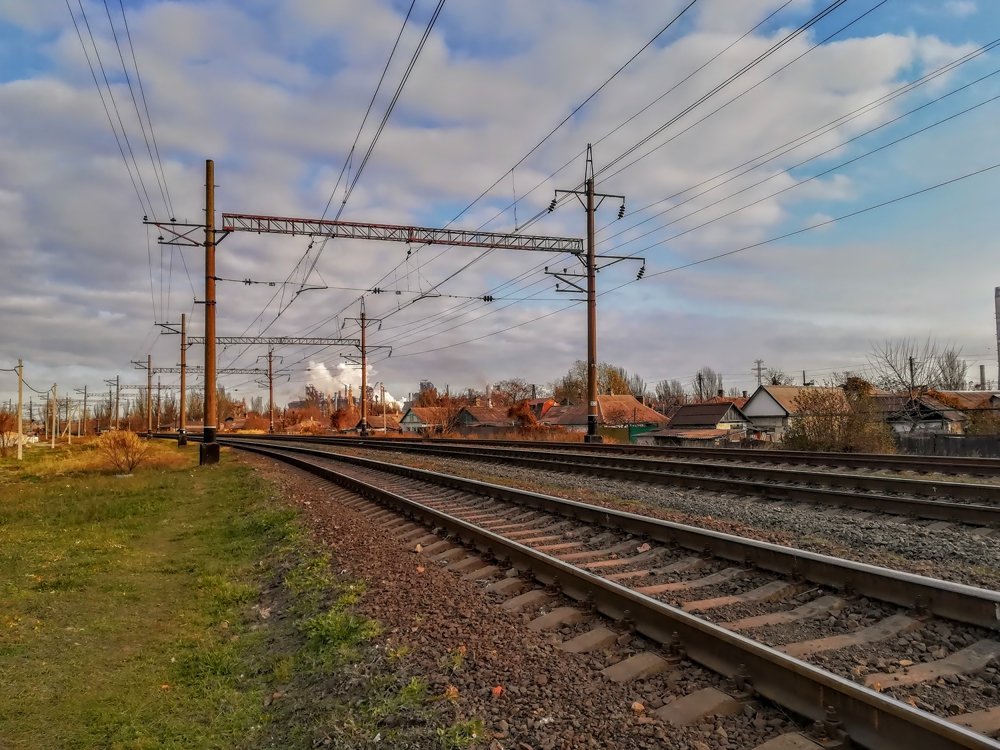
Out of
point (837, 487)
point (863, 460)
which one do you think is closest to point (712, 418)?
point (863, 460)

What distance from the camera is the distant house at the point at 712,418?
61.5 metres

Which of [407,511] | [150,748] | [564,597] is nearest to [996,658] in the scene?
[564,597]

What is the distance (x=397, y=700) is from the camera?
4141 millimetres

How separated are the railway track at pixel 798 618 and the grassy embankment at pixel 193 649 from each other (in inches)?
68.0

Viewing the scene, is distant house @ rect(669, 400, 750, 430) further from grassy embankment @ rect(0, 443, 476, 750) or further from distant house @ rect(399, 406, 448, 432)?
grassy embankment @ rect(0, 443, 476, 750)

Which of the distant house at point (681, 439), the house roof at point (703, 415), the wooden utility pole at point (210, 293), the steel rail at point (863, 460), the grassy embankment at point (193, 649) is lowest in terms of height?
the grassy embankment at point (193, 649)

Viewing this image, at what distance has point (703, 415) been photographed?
63531 millimetres

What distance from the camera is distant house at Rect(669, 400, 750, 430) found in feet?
202

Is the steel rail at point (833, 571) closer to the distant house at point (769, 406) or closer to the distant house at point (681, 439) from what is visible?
the distant house at point (681, 439)

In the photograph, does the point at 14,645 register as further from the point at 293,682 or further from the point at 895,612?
the point at 895,612

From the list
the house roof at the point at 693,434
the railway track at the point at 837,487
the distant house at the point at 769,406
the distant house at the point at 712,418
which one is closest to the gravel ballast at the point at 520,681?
the railway track at the point at 837,487

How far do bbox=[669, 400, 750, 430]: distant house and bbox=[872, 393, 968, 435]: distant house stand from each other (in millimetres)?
18839

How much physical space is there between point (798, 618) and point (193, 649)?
5.15m

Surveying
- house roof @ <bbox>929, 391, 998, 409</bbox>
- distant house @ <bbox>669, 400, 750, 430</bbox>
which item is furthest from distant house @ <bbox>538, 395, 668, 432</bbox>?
house roof @ <bbox>929, 391, 998, 409</bbox>
